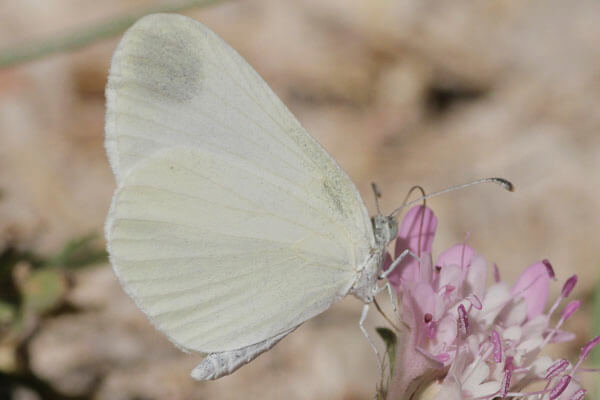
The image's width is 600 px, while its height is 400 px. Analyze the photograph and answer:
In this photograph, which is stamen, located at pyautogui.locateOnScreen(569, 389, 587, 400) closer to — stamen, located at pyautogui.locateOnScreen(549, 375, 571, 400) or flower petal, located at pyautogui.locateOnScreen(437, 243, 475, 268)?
stamen, located at pyautogui.locateOnScreen(549, 375, 571, 400)

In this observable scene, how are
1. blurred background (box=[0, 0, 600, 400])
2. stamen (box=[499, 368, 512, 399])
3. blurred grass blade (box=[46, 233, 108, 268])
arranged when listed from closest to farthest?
stamen (box=[499, 368, 512, 399]) → blurred grass blade (box=[46, 233, 108, 268]) → blurred background (box=[0, 0, 600, 400])

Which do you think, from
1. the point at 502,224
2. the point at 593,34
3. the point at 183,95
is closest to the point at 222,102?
the point at 183,95

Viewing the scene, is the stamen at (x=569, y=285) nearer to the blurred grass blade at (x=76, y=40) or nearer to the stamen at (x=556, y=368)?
the stamen at (x=556, y=368)

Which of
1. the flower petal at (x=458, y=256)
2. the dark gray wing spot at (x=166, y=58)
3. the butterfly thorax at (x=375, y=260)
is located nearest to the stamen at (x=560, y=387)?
the flower petal at (x=458, y=256)

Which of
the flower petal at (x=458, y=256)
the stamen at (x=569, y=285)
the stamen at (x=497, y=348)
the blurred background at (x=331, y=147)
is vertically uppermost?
the flower petal at (x=458, y=256)

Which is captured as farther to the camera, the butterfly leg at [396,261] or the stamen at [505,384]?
the butterfly leg at [396,261]

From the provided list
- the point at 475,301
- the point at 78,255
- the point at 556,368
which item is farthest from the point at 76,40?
the point at 556,368

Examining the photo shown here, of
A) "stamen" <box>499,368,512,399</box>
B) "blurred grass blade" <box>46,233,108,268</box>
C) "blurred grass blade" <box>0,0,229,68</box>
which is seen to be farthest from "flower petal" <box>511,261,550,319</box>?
"blurred grass blade" <box>0,0,229,68</box>
